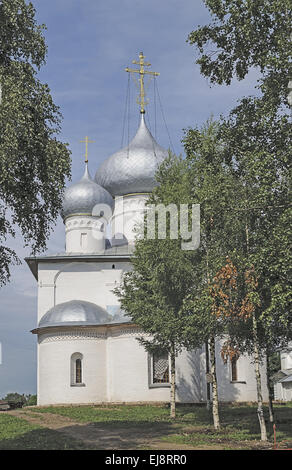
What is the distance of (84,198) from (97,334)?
29.4ft

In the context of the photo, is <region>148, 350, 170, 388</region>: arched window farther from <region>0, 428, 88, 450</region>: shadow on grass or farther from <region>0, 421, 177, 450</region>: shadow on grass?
<region>0, 428, 88, 450</region>: shadow on grass

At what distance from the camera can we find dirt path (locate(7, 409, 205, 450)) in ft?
41.2

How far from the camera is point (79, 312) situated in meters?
27.6

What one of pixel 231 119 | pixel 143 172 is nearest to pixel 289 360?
pixel 143 172

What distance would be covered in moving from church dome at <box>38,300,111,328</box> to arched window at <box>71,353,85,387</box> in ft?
5.10

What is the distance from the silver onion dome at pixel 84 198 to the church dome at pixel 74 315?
649cm

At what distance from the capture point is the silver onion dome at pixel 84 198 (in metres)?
32.8

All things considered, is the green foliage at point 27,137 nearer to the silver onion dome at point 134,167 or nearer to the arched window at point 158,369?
the arched window at point 158,369

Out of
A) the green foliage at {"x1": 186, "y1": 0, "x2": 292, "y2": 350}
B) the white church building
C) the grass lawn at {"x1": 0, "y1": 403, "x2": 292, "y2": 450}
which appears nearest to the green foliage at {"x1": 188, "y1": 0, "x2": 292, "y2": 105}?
the green foliage at {"x1": 186, "y1": 0, "x2": 292, "y2": 350}

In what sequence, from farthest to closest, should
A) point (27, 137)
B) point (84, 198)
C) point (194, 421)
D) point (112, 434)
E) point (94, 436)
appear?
point (84, 198)
point (194, 421)
point (112, 434)
point (94, 436)
point (27, 137)

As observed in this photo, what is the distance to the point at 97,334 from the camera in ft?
89.0

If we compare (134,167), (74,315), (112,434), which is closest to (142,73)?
(134,167)

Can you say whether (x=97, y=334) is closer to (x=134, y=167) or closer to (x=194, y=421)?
(x=194, y=421)

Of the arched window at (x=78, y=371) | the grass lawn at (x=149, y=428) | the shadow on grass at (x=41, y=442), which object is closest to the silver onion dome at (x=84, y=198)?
the arched window at (x=78, y=371)
